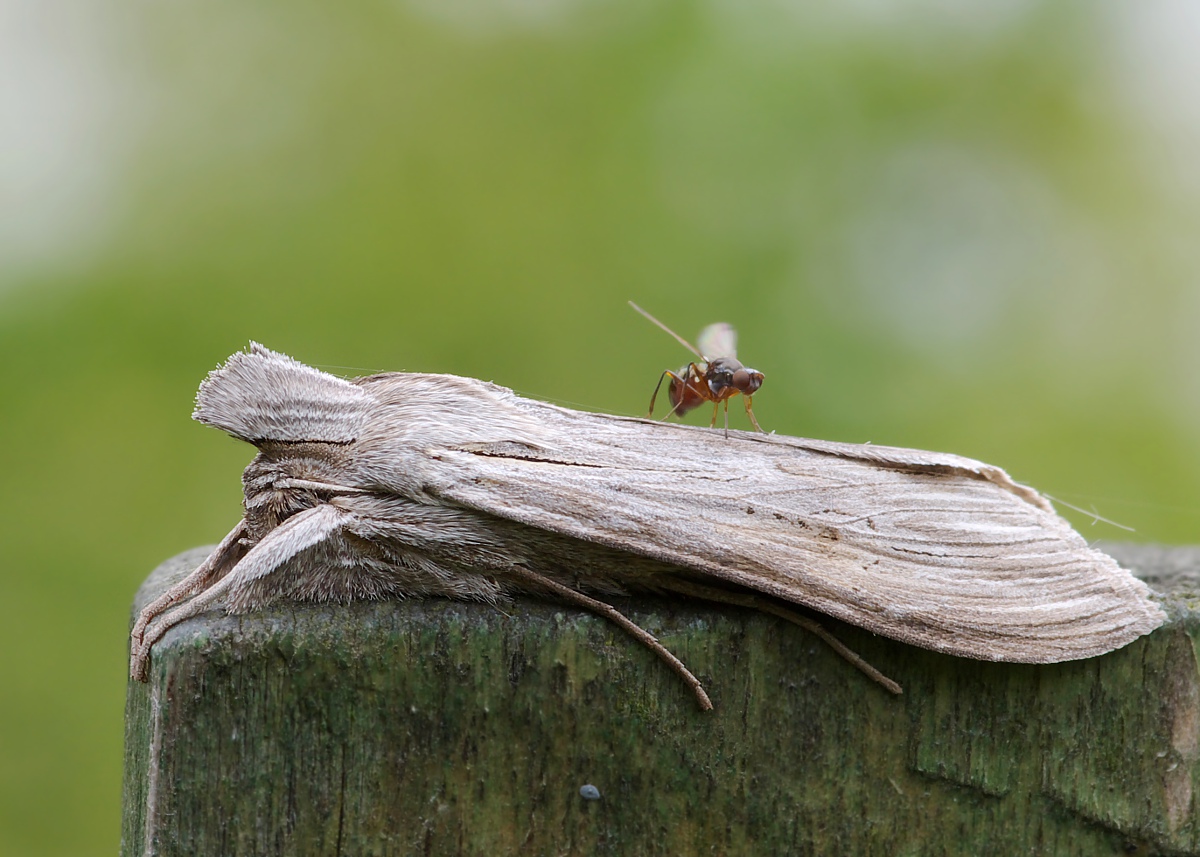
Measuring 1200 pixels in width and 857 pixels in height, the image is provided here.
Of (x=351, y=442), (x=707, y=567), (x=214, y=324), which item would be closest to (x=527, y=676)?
(x=707, y=567)

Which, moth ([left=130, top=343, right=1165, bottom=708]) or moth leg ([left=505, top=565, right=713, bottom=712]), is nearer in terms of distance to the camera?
moth leg ([left=505, top=565, right=713, bottom=712])

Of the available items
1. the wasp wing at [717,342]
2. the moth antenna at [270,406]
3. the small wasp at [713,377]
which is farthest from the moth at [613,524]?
the wasp wing at [717,342]

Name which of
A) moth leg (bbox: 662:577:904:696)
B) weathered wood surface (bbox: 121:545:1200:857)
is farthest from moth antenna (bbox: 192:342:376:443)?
moth leg (bbox: 662:577:904:696)

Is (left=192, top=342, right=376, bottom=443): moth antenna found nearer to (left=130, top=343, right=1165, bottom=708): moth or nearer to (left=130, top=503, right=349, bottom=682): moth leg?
(left=130, top=343, right=1165, bottom=708): moth

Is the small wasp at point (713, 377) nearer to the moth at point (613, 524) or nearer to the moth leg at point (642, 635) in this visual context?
the moth at point (613, 524)

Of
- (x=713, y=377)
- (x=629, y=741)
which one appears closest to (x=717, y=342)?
(x=713, y=377)

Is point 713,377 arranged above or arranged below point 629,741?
above

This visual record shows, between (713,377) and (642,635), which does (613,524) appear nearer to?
(642,635)
